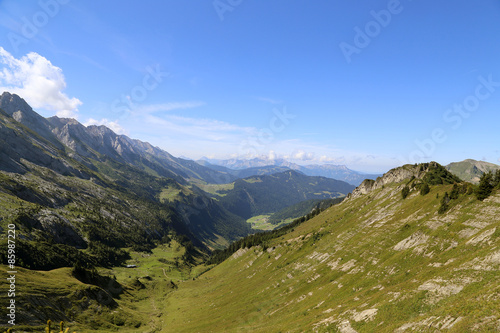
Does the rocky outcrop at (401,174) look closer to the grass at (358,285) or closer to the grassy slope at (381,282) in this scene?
the grass at (358,285)

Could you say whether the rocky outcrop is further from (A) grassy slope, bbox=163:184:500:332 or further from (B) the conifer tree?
(B) the conifer tree

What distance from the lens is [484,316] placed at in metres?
25.5

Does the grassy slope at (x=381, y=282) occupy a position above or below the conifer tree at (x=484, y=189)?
below

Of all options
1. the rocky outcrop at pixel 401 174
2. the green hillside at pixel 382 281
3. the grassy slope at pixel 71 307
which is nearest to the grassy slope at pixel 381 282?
the green hillside at pixel 382 281

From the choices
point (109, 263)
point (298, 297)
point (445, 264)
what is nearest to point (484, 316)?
point (445, 264)

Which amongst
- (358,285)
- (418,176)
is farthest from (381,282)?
(418,176)

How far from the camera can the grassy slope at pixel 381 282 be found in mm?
34219

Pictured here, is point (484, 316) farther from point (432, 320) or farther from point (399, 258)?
point (399, 258)

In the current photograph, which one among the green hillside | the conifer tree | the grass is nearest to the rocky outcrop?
the green hillside

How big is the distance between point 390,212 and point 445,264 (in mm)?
58899

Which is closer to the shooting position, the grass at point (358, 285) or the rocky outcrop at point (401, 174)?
the grass at point (358, 285)

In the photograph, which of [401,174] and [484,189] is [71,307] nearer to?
[484,189]

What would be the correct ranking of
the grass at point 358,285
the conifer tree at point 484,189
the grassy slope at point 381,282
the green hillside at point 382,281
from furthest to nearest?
the conifer tree at point 484,189
the grass at point 358,285
the grassy slope at point 381,282
the green hillside at point 382,281

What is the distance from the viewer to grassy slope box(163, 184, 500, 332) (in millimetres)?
34219
